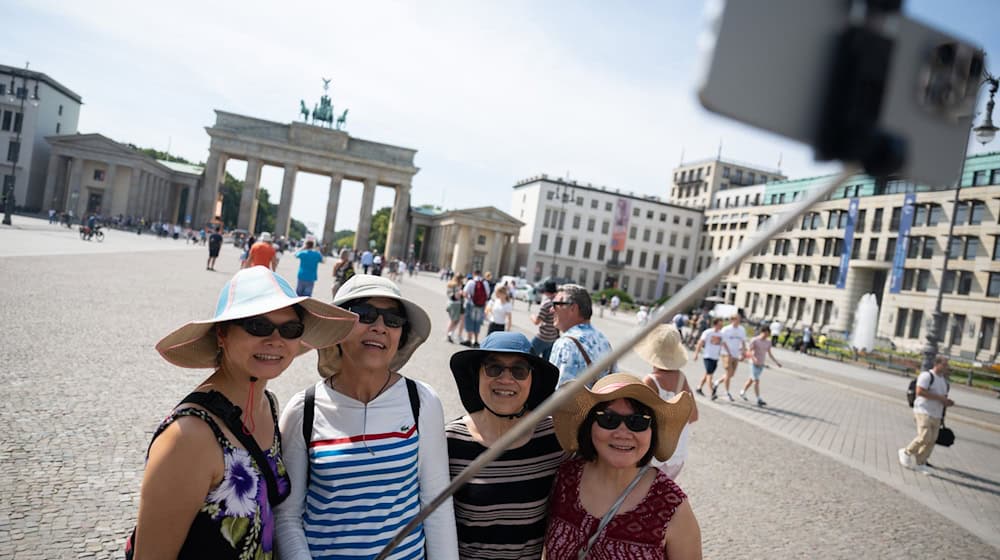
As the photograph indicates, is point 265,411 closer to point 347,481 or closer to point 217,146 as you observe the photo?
point 347,481

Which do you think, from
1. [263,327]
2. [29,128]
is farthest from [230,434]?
[29,128]

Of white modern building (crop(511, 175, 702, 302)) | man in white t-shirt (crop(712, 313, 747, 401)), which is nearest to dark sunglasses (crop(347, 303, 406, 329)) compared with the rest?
Result: man in white t-shirt (crop(712, 313, 747, 401))

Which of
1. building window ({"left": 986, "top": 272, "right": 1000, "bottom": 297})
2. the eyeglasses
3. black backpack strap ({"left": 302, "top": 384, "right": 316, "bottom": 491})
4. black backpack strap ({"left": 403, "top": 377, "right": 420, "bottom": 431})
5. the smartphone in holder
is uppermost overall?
building window ({"left": 986, "top": 272, "right": 1000, "bottom": 297})

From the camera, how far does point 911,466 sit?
865 centimetres

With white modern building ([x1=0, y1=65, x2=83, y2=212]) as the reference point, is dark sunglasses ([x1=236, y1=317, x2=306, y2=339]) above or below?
below

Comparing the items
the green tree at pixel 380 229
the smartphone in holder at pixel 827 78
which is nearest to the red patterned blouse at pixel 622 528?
the smartphone in holder at pixel 827 78

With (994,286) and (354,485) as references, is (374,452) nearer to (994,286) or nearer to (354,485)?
(354,485)

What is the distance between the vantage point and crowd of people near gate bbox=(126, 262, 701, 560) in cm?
177

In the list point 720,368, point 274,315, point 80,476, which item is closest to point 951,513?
point 274,315

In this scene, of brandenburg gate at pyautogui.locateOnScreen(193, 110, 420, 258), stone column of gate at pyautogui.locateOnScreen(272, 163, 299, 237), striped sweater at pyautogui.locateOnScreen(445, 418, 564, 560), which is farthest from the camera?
stone column of gate at pyautogui.locateOnScreen(272, 163, 299, 237)

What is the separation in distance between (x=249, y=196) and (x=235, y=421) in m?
69.1

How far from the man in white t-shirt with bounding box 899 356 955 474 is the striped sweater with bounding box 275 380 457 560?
29.1 ft

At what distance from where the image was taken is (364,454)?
86.4 inches

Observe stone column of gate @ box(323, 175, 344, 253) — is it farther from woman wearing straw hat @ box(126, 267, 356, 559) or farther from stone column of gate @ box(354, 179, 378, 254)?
woman wearing straw hat @ box(126, 267, 356, 559)
